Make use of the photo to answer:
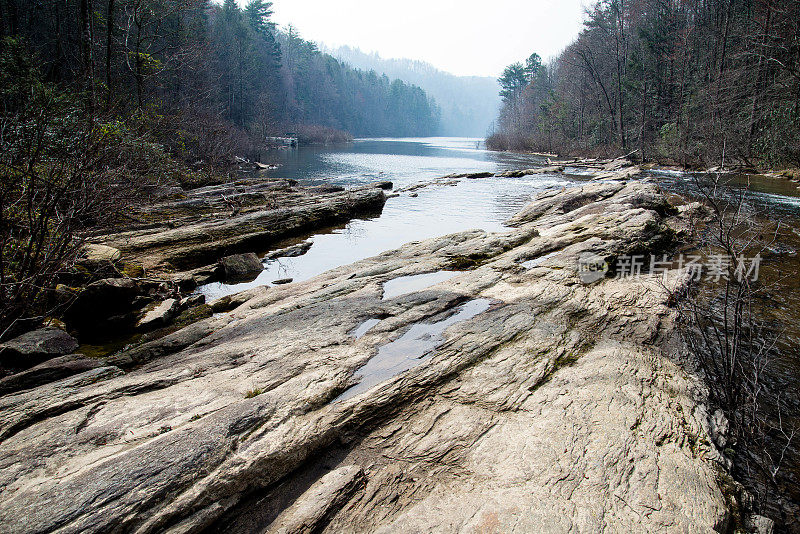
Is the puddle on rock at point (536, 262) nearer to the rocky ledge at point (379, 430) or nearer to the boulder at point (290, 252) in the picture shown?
the rocky ledge at point (379, 430)

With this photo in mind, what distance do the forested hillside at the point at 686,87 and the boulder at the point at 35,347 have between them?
1895cm

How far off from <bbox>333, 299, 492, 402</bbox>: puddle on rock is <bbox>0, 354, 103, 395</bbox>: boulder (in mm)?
3018

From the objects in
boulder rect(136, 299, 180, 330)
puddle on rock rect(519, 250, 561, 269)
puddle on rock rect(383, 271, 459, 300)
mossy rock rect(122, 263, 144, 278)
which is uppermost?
puddle on rock rect(519, 250, 561, 269)

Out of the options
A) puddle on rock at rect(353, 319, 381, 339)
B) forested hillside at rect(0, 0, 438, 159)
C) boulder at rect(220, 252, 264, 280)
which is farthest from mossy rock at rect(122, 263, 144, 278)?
puddle on rock at rect(353, 319, 381, 339)

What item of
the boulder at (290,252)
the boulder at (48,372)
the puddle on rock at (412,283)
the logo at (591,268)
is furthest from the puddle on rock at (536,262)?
the boulder at (48,372)

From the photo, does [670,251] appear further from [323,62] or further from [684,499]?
[323,62]

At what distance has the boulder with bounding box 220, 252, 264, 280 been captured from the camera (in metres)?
9.28

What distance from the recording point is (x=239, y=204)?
14.7m

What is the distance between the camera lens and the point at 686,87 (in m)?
35.4

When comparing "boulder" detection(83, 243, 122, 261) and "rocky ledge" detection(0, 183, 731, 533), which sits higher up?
"boulder" detection(83, 243, 122, 261)

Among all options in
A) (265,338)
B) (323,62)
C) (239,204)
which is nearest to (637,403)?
(265,338)

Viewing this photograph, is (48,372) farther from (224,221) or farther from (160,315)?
(224,221)

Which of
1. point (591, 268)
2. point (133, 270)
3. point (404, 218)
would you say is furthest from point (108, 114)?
point (404, 218)

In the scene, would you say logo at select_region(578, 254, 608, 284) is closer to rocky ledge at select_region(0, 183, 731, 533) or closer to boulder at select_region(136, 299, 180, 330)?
rocky ledge at select_region(0, 183, 731, 533)
